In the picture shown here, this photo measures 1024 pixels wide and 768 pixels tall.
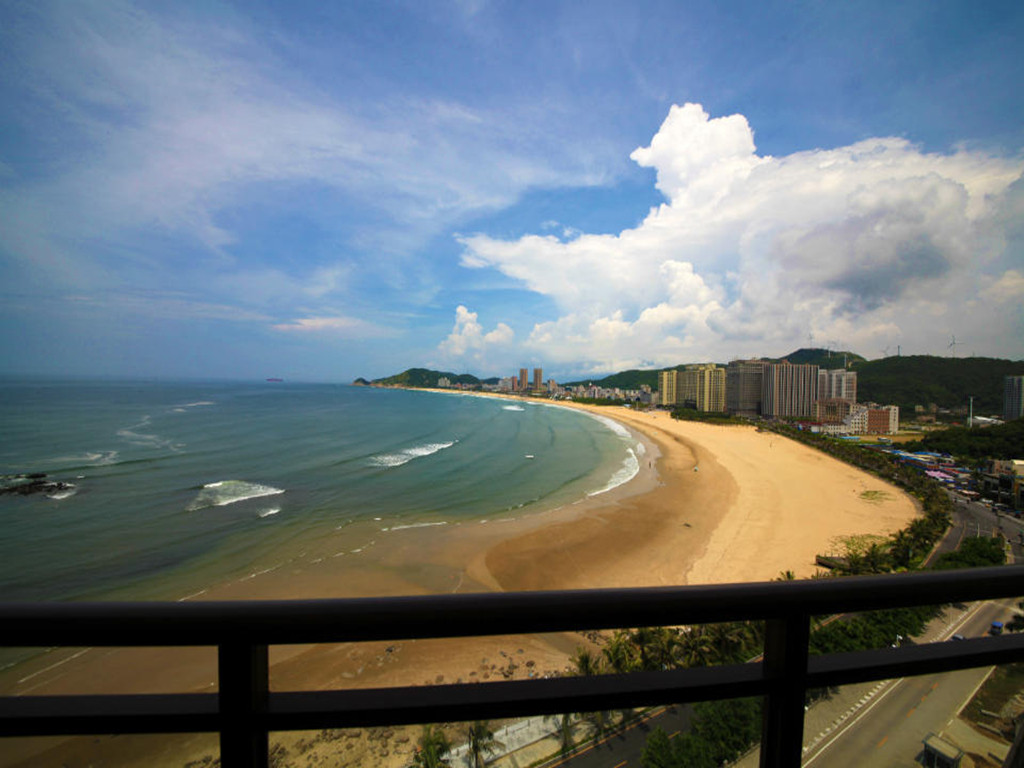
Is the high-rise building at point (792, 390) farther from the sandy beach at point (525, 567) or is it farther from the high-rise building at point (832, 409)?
the sandy beach at point (525, 567)

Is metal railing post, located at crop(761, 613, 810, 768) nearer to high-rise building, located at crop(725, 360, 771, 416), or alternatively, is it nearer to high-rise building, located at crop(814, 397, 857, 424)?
high-rise building, located at crop(814, 397, 857, 424)

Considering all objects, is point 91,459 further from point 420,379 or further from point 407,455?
point 420,379

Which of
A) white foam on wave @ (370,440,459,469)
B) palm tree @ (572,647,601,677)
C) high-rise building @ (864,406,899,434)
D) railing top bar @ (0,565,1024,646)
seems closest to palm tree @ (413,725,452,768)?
palm tree @ (572,647,601,677)

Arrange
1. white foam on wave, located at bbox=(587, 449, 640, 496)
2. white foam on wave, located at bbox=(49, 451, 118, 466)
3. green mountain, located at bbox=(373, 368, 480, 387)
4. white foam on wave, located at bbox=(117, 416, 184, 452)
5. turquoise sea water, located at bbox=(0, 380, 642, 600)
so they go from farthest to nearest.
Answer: green mountain, located at bbox=(373, 368, 480, 387), white foam on wave, located at bbox=(117, 416, 184, 452), white foam on wave, located at bbox=(49, 451, 118, 466), white foam on wave, located at bbox=(587, 449, 640, 496), turquoise sea water, located at bbox=(0, 380, 642, 600)

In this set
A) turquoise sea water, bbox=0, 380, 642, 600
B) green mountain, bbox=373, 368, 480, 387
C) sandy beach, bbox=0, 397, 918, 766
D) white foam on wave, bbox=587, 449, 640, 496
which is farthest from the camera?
green mountain, bbox=373, 368, 480, 387

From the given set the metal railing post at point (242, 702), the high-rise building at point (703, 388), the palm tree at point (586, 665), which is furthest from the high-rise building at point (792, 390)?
the metal railing post at point (242, 702)

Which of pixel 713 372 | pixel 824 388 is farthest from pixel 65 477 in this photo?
pixel 824 388

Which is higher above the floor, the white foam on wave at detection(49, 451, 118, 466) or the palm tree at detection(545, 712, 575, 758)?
the palm tree at detection(545, 712, 575, 758)
